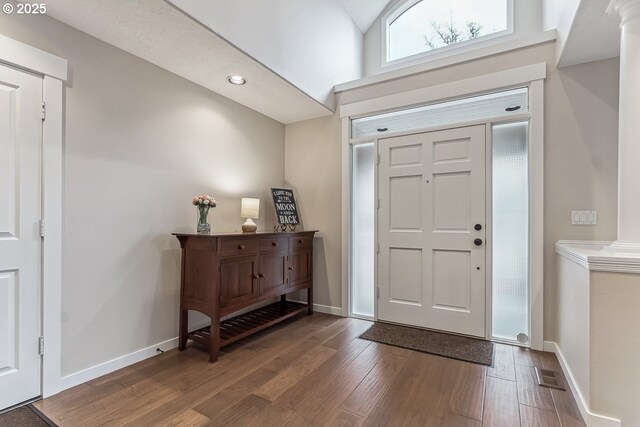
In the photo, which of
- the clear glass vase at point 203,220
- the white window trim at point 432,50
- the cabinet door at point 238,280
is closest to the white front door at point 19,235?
the clear glass vase at point 203,220

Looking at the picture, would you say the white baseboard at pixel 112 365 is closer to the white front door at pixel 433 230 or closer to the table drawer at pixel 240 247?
the table drawer at pixel 240 247

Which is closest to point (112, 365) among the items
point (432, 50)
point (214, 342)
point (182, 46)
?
point (214, 342)

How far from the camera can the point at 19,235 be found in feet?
6.13

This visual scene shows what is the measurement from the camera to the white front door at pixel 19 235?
1.81 m

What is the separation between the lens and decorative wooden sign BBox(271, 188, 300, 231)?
11.5 ft

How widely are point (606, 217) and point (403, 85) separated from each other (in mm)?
2126

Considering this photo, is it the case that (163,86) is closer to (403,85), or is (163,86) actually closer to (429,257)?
(403,85)

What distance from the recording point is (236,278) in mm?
2635

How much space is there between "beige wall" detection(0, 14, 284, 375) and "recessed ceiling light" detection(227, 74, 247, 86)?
0.33 metres

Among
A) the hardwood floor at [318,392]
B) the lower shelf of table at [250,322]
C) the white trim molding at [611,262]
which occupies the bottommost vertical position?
the hardwood floor at [318,392]

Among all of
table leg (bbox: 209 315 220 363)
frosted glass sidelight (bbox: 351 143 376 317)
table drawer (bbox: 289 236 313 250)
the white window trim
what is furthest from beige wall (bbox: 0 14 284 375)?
the white window trim

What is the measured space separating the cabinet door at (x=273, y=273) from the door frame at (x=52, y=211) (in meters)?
1.47

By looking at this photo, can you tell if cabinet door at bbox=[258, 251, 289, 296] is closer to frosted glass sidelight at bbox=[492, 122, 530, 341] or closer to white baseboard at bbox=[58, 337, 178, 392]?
white baseboard at bbox=[58, 337, 178, 392]

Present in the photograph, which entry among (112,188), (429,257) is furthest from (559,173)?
(112,188)
